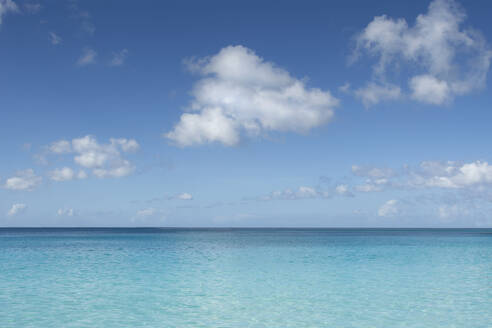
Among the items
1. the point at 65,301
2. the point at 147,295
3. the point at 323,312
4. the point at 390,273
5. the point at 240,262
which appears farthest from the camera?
the point at 240,262

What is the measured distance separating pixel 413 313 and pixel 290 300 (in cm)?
421

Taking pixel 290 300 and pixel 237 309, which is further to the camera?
pixel 290 300

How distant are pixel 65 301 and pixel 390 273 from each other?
1602 cm

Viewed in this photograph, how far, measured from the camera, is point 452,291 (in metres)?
17.4

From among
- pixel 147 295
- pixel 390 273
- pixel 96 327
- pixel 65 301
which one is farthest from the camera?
pixel 390 273

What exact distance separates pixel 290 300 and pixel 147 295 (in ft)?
18.4

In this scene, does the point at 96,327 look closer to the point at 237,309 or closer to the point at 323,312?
the point at 237,309

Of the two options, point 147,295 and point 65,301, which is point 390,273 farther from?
point 65,301

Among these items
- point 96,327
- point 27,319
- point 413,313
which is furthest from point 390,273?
point 27,319

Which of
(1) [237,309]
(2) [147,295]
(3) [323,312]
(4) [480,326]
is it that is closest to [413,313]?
(4) [480,326]

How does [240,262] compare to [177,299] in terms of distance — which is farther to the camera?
[240,262]

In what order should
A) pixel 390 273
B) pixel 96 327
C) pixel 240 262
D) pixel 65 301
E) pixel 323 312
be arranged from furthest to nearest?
pixel 240 262 < pixel 390 273 < pixel 65 301 < pixel 323 312 < pixel 96 327

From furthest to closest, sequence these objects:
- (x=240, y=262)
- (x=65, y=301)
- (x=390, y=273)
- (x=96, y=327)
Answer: (x=240, y=262), (x=390, y=273), (x=65, y=301), (x=96, y=327)

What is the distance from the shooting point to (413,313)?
13695 mm
